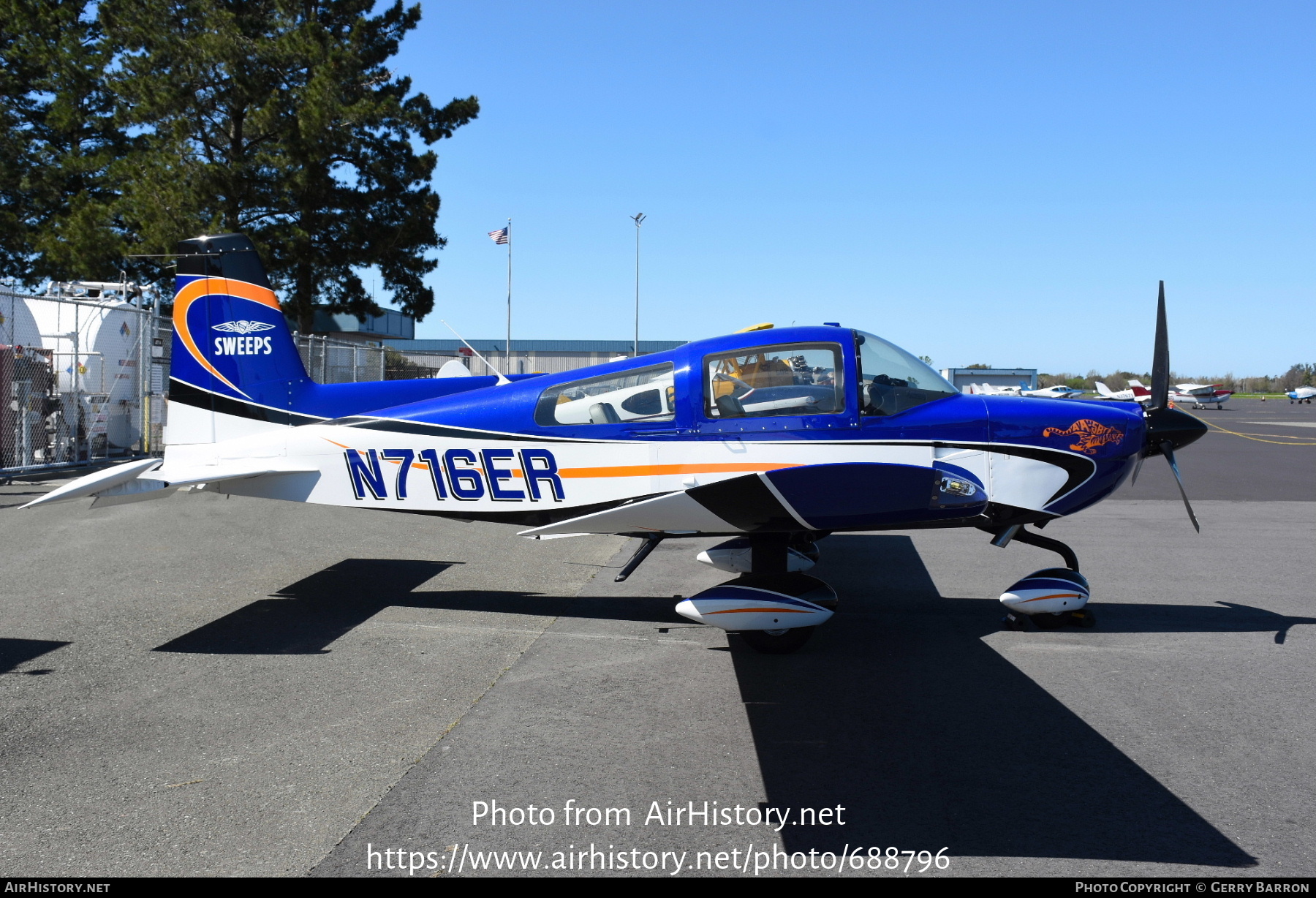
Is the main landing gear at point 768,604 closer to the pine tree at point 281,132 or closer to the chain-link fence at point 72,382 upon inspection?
the chain-link fence at point 72,382

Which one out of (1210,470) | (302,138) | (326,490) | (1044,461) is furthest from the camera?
(302,138)

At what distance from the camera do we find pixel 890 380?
230 inches

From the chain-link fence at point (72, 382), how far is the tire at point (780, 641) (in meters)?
12.9

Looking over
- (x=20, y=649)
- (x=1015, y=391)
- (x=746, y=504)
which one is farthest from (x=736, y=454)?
(x=1015, y=391)

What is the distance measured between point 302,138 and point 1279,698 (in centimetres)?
2483

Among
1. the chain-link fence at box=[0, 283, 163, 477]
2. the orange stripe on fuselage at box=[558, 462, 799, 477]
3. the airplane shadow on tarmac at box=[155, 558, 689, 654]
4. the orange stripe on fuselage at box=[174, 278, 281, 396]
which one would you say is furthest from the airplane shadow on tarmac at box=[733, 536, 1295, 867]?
the chain-link fence at box=[0, 283, 163, 477]

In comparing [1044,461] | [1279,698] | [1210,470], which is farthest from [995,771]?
[1210,470]

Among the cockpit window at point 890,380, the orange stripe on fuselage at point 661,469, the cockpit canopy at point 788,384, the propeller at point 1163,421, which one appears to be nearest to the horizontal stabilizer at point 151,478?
the orange stripe on fuselage at point 661,469

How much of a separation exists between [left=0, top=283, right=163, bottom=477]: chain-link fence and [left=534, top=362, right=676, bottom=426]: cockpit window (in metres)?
11.3

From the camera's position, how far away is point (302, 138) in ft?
76.6

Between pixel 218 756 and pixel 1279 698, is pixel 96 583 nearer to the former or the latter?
pixel 218 756

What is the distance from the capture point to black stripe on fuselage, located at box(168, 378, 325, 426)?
22.1 ft

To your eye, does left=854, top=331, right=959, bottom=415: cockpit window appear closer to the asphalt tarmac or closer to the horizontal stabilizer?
the asphalt tarmac

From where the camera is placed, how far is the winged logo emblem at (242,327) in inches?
268
